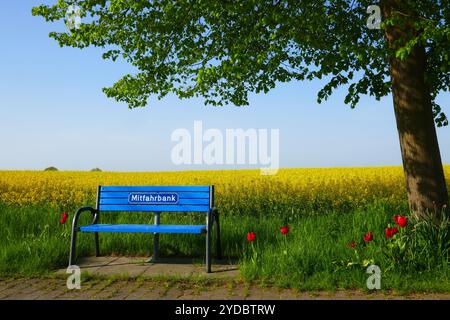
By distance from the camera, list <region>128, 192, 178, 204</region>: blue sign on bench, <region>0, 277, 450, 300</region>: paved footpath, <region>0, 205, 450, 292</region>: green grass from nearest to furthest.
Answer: <region>0, 277, 450, 300</region>: paved footpath
<region>0, 205, 450, 292</region>: green grass
<region>128, 192, 178, 204</region>: blue sign on bench

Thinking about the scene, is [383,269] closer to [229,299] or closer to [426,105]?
[229,299]

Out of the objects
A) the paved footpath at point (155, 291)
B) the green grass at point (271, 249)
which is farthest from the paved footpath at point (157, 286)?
the green grass at point (271, 249)

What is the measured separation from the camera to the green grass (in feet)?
17.5

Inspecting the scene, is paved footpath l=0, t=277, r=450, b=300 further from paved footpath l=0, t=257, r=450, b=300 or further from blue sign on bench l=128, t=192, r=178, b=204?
blue sign on bench l=128, t=192, r=178, b=204

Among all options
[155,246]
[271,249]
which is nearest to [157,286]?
[155,246]

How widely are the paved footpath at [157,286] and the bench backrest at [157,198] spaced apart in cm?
79

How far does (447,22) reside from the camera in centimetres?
A: 650

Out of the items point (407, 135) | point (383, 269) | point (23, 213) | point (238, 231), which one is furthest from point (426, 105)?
point (23, 213)

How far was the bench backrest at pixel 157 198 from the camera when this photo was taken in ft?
22.2

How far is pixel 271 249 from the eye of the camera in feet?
20.6

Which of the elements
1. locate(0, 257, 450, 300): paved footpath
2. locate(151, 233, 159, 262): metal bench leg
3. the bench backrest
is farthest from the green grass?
the bench backrest

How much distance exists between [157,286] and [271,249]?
1.59 metres

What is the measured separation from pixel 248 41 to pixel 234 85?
2.27 metres

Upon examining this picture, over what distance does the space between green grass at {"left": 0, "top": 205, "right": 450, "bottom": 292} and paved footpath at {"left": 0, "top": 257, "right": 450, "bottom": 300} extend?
179mm
